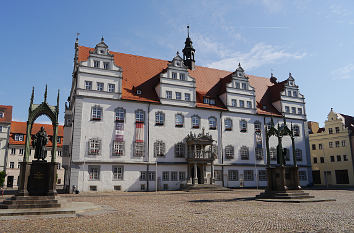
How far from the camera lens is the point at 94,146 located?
30594mm

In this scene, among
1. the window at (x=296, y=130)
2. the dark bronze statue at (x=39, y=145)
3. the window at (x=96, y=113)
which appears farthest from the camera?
the window at (x=296, y=130)

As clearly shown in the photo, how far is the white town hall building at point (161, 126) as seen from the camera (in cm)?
3086

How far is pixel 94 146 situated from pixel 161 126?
803cm

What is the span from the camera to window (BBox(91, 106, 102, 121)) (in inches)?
1231

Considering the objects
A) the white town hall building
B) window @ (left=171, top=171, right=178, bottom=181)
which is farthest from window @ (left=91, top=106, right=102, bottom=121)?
window @ (left=171, top=171, right=178, bottom=181)

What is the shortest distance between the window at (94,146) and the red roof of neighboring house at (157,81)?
5907 millimetres

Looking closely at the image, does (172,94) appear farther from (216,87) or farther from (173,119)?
(216,87)

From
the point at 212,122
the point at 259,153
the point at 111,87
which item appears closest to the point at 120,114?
the point at 111,87

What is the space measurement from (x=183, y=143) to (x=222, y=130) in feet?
19.7

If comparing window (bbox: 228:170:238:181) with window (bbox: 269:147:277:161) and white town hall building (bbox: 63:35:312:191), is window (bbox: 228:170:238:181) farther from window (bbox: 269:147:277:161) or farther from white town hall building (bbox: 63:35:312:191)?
window (bbox: 269:147:277:161)

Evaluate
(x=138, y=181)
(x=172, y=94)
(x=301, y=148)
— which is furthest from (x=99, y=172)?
(x=301, y=148)

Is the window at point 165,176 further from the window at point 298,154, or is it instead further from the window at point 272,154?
the window at point 298,154

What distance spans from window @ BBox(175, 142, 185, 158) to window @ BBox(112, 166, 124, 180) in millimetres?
6786

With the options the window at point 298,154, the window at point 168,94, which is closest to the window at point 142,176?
the window at point 168,94
